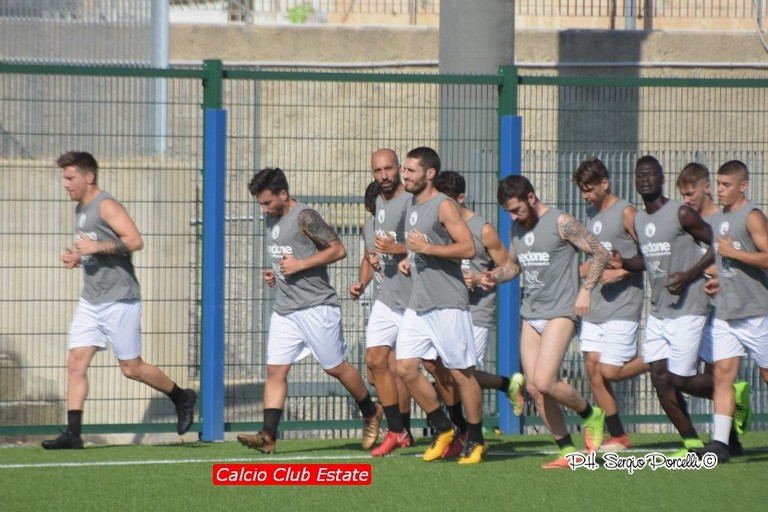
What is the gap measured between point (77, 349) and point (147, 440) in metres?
1.54

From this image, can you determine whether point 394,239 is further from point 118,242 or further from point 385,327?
point 118,242

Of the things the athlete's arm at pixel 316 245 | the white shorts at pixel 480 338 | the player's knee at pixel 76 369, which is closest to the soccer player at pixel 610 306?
the white shorts at pixel 480 338

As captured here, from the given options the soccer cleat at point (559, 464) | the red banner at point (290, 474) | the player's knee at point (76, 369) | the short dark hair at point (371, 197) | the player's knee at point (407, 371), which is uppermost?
the short dark hair at point (371, 197)

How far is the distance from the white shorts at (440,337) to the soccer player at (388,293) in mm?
613

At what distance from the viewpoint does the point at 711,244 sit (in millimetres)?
9406

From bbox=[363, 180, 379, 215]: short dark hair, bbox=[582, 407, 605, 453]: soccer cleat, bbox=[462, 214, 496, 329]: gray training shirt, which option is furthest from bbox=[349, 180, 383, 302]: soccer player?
bbox=[582, 407, 605, 453]: soccer cleat

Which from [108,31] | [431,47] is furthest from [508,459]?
[431,47]

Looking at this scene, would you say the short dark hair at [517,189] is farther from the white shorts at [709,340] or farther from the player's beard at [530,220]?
the white shorts at [709,340]

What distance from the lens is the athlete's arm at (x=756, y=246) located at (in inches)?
369

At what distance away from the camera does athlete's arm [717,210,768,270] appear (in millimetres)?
9375

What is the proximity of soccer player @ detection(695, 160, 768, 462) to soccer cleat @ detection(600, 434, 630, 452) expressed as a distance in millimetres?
915

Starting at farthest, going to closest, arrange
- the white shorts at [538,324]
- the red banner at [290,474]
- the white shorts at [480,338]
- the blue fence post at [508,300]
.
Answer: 1. the blue fence post at [508,300]
2. the white shorts at [480,338]
3. the white shorts at [538,324]
4. the red banner at [290,474]

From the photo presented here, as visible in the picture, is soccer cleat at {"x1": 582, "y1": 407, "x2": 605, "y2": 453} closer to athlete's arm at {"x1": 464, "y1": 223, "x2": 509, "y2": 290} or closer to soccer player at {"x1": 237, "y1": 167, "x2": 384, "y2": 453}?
athlete's arm at {"x1": 464, "y1": 223, "x2": 509, "y2": 290}

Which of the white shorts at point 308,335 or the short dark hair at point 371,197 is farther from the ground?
the short dark hair at point 371,197
